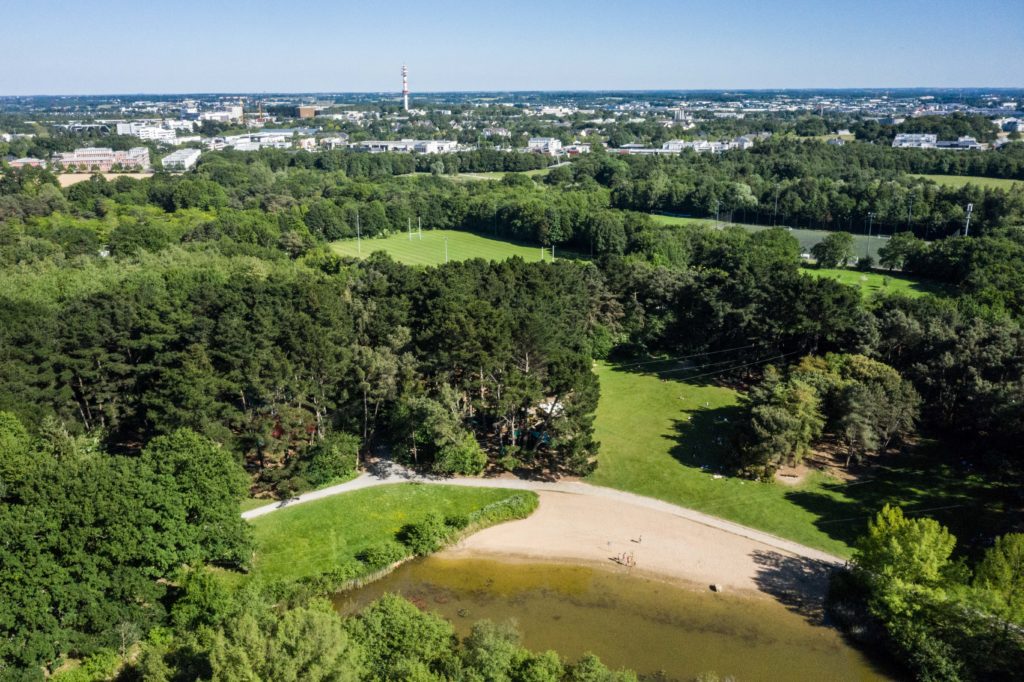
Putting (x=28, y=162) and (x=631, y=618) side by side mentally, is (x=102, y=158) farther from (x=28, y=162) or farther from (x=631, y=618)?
(x=631, y=618)

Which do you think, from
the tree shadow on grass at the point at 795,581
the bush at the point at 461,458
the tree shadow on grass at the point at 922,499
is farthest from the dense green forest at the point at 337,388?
the tree shadow on grass at the point at 795,581

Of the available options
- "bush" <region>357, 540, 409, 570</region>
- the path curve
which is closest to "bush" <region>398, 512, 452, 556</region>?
"bush" <region>357, 540, 409, 570</region>

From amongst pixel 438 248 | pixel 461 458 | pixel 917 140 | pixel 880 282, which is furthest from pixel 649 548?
pixel 917 140

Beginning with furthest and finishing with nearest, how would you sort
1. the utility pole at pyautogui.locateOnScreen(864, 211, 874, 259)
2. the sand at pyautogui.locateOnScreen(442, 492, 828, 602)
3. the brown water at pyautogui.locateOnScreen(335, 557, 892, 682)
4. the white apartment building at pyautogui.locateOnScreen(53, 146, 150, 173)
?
the white apartment building at pyautogui.locateOnScreen(53, 146, 150, 173) < the utility pole at pyautogui.locateOnScreen(864, 211, 874, 259) < the sand at pyautogui.locateOnScreen(442, 492, 828, 602) < the brown water at pyautogui.locateOnScreen(335, 557, 892, 682)

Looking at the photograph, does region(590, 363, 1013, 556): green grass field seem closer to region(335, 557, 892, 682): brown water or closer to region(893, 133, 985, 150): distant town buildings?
region(335, 557, 892, 682): brown water

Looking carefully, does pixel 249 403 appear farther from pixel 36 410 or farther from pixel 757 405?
pixel 757 405

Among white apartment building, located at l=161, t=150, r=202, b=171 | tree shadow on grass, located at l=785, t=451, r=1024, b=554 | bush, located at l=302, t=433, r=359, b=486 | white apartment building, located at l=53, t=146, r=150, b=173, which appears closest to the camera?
tree shadow on grass, located at l=785, t=451, r=1024, b=554
